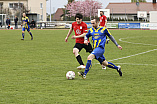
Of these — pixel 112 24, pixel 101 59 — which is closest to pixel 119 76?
pixel 101 59

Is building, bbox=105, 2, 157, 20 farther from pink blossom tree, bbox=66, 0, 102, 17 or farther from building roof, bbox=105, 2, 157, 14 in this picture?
pink blossom tree, bbox=66, 0, 102, 17

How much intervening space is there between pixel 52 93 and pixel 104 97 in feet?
3.92

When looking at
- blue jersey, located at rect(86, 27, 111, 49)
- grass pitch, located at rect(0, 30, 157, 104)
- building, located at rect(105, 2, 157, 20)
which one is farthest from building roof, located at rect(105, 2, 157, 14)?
blue jersey, located at rect(86, 27, 111, 49)

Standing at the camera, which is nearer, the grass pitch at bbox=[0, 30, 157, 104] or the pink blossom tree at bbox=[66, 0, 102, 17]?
the grass pitch at bbox=[0, 30, 157, 104]

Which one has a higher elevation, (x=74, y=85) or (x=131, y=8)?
(x=131, y=8)

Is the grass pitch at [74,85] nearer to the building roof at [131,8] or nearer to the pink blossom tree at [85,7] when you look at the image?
the building roof at [131,8]

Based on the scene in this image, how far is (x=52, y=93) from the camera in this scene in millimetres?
7898

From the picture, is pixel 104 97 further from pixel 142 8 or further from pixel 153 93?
pixel 142 8

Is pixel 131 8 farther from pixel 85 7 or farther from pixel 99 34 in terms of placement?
pixel 99 34

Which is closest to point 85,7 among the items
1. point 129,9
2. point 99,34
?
point 129,9

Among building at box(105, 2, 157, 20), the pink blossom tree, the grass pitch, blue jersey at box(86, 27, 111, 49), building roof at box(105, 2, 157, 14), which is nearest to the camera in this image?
the grass pitch

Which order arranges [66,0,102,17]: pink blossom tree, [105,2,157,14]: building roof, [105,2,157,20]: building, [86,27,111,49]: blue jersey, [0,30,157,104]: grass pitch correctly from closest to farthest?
[0,30,157,104]: grass pitch, [86,27,111,49]: blue jersey, [105,2,157,20]: building, [105,2,157,14]: building roof, [66,0,102,17]: pink blossom tree

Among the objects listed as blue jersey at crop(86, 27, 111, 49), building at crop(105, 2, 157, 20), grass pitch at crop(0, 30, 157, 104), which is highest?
building at crop(105, 2, 157, 20)

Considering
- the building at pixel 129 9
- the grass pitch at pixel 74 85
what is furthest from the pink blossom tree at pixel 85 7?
the grass pitch at pixel 74 85
